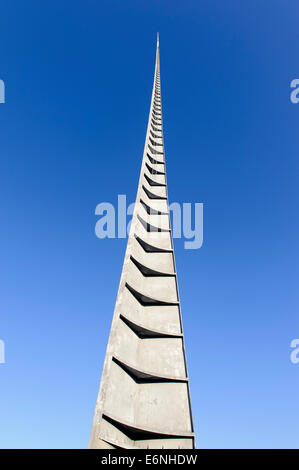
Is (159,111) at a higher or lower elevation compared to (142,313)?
higher

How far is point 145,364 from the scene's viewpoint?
9000 mm

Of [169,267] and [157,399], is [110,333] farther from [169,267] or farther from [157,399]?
[169,267]

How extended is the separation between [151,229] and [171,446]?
9.59m

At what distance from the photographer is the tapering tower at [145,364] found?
6.95m

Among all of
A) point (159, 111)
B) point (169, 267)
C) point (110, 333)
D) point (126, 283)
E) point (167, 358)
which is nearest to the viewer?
point (110, 333)

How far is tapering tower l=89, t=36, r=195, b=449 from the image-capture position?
22.8 ft

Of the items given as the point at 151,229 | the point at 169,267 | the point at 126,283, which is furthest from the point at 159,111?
the point at 126,283

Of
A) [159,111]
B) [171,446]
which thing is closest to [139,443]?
[171,446]

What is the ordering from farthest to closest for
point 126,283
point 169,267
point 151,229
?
1. point 151,229
2. point 169,267
3. point 126,283

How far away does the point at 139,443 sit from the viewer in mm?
7141

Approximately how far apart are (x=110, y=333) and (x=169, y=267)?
16.8ft
